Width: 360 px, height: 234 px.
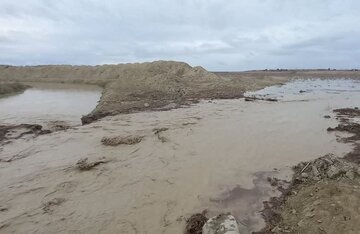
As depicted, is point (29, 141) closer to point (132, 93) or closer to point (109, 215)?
point (109, 215)

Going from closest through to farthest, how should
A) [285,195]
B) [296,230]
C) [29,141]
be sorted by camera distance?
[296,230]
[285,195]
[29,141]

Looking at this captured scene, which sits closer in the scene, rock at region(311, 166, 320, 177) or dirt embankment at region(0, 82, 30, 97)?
rock at region(311, 166, 320, 177)

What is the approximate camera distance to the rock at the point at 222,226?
5.39 m

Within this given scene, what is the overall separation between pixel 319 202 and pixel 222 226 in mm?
1942

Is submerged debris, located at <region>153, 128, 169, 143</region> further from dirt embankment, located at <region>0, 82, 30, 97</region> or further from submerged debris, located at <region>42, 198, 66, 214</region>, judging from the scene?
dirt embankment, located at <region>0, 82, 30, 97</region>

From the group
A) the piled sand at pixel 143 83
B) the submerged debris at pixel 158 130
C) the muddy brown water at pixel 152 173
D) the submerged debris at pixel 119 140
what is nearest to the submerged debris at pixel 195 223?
the muddy brown water at pixel 152 173

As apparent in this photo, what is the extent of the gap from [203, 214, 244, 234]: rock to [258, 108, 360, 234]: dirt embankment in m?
0.69

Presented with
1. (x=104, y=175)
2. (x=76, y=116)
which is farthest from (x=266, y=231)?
(x=76, y=116)

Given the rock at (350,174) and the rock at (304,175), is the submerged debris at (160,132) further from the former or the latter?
the rock at (350,174)

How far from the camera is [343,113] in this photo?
736 inches

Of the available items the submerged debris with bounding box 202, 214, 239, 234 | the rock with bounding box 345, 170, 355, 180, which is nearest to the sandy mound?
the submerged debris with bounding box 202, 214, 239, 234

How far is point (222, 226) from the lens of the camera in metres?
5.52

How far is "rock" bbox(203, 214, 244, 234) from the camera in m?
5.39

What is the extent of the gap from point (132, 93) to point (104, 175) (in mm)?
16766
